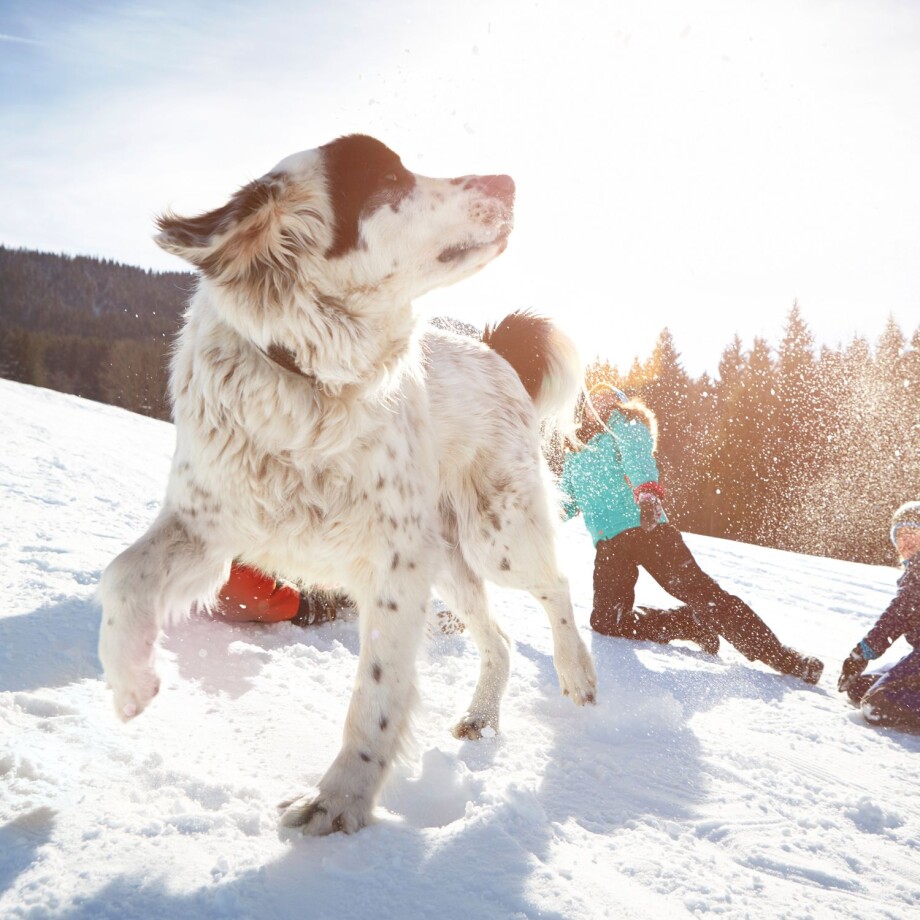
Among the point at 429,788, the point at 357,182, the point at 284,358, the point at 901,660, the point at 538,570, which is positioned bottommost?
the point at 429,788

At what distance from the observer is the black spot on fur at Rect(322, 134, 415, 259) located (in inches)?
97.1

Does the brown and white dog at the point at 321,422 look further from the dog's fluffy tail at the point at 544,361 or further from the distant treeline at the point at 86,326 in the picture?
the distant treeline at the point at 86,326

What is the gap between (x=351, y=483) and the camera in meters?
2.29

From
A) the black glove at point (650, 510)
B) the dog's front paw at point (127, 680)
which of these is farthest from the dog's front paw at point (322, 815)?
the black glove at point (650, 510)

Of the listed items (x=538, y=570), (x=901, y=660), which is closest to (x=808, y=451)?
(x=901, y=660)

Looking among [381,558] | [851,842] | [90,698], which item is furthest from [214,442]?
[851,842]

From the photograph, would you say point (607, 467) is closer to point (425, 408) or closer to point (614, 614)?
point (614, 614)

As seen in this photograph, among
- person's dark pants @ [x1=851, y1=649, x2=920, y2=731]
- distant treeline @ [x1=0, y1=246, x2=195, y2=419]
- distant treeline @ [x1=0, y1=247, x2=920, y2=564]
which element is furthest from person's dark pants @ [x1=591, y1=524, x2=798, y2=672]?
distant treeline @ [x1=0, y1=246, x2=195, y2=419]

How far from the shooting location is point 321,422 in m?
2.29

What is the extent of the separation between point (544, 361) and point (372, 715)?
9.25 feet

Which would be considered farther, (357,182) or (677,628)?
(677,628)

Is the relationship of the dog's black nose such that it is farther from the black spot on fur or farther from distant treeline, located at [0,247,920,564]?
→ distant treeline, located at [0,247,920,564]

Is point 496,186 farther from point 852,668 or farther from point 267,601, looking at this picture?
point 852,668

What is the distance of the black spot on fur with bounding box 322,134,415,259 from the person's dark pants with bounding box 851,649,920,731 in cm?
333
